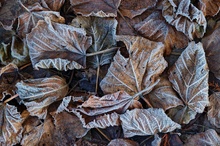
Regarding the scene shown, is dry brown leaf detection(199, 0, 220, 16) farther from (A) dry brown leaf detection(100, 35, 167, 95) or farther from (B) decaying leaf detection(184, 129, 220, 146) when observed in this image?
(B) decaying leaf detection(184, 129, 220, 146)

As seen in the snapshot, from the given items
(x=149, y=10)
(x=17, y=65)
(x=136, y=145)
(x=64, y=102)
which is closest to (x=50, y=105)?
(x=64, y=102)

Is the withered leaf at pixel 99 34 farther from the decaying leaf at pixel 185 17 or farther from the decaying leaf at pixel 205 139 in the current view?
the decaying leaf at pixel 205 139

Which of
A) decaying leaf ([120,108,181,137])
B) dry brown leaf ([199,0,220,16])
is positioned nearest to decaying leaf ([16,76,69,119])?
decaying leaf ([120,108,181,137])

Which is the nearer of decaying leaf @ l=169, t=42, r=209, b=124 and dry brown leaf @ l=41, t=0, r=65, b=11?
decaying leaf @ l=169, t=42, r=209, b=124

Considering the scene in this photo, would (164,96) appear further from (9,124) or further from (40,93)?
(9,124)

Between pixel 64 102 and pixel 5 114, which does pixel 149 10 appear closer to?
pixel 64 102

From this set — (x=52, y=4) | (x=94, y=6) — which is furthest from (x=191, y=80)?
(x=52, y=4)
